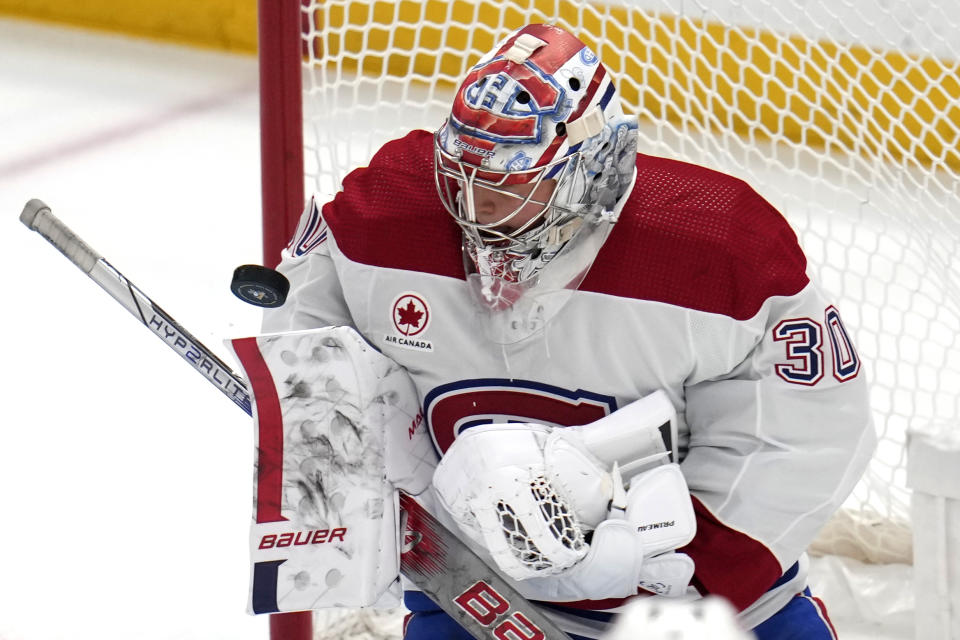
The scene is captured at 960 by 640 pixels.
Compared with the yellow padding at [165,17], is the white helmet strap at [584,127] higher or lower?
higher

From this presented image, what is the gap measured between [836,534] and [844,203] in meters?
1.30

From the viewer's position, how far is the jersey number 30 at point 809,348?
5.54 ft

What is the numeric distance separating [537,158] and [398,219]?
259mm

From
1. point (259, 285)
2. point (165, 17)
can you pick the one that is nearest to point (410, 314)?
point (259, 285)

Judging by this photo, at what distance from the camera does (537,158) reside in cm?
160

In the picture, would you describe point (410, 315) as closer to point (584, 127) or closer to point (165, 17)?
point (584, 127)

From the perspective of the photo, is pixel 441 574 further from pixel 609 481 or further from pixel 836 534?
pixel 836 534

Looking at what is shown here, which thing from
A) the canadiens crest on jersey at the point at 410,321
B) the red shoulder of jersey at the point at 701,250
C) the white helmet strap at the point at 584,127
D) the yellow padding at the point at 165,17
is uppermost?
the white helmet strap at the point at 584,127

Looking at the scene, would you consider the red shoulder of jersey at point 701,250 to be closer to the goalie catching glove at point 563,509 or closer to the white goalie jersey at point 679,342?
the white goalie jersey at point 679,342

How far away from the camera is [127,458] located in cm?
323

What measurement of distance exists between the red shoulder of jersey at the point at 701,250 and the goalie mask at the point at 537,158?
0.04 meters

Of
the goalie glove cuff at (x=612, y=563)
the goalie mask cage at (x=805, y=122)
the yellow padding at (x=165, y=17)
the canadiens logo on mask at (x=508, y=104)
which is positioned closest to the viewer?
the canadiens logo on mask at (x=508, y=104)

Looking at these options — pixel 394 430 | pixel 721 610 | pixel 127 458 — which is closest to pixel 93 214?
pixel 127 458

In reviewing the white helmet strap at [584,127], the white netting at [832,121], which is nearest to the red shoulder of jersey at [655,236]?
the white helmet strap at [584,127]
